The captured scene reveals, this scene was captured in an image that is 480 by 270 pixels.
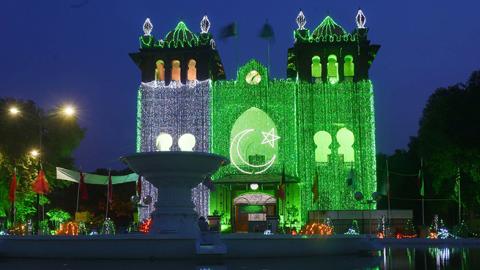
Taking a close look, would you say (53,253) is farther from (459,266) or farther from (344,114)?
(344,114)

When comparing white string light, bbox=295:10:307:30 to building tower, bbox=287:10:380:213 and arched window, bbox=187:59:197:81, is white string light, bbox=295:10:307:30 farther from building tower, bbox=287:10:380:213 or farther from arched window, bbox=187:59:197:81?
arched window, bbox=187:59:197:81

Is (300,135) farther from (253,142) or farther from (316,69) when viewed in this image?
(316,69)

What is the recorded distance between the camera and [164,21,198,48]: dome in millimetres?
40281

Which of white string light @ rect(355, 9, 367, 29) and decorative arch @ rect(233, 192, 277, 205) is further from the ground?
white string light @ rect(355, 9, 367, 29)

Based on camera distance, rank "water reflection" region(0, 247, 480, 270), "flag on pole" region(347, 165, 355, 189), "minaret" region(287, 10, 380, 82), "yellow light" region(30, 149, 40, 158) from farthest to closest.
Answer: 1. "minaret" region(287, 10, 380, 82)
2. "yellow light" region(30, 149, 40, 158)
3. "flag on pole" region(347, 165, 355, 189)
4. "water reflection" region(0, 247, 480, 270)

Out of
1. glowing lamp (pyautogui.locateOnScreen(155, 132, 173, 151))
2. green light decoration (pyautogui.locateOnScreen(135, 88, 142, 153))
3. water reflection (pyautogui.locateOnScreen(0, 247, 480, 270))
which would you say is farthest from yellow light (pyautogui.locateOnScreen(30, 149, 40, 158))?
water reflection (pyautogui.locateOnScreen(0, 247, 480, 270))

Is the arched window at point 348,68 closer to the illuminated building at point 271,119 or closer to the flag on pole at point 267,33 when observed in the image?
the illuminated building at point 271,119

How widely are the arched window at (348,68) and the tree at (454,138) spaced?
17.2ft

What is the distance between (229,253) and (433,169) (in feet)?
78.4

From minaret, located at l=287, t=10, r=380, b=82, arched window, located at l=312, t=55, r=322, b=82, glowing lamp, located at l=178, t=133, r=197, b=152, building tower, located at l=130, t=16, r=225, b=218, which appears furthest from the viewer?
arched window, located at l=312, t=55, r=322, b=82

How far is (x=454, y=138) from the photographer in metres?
34.0

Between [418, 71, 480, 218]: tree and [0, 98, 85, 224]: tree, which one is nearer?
[418, 71, 480, 218]: tree

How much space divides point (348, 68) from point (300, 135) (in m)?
5.54

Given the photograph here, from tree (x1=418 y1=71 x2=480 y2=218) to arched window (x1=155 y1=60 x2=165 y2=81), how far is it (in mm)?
17062
